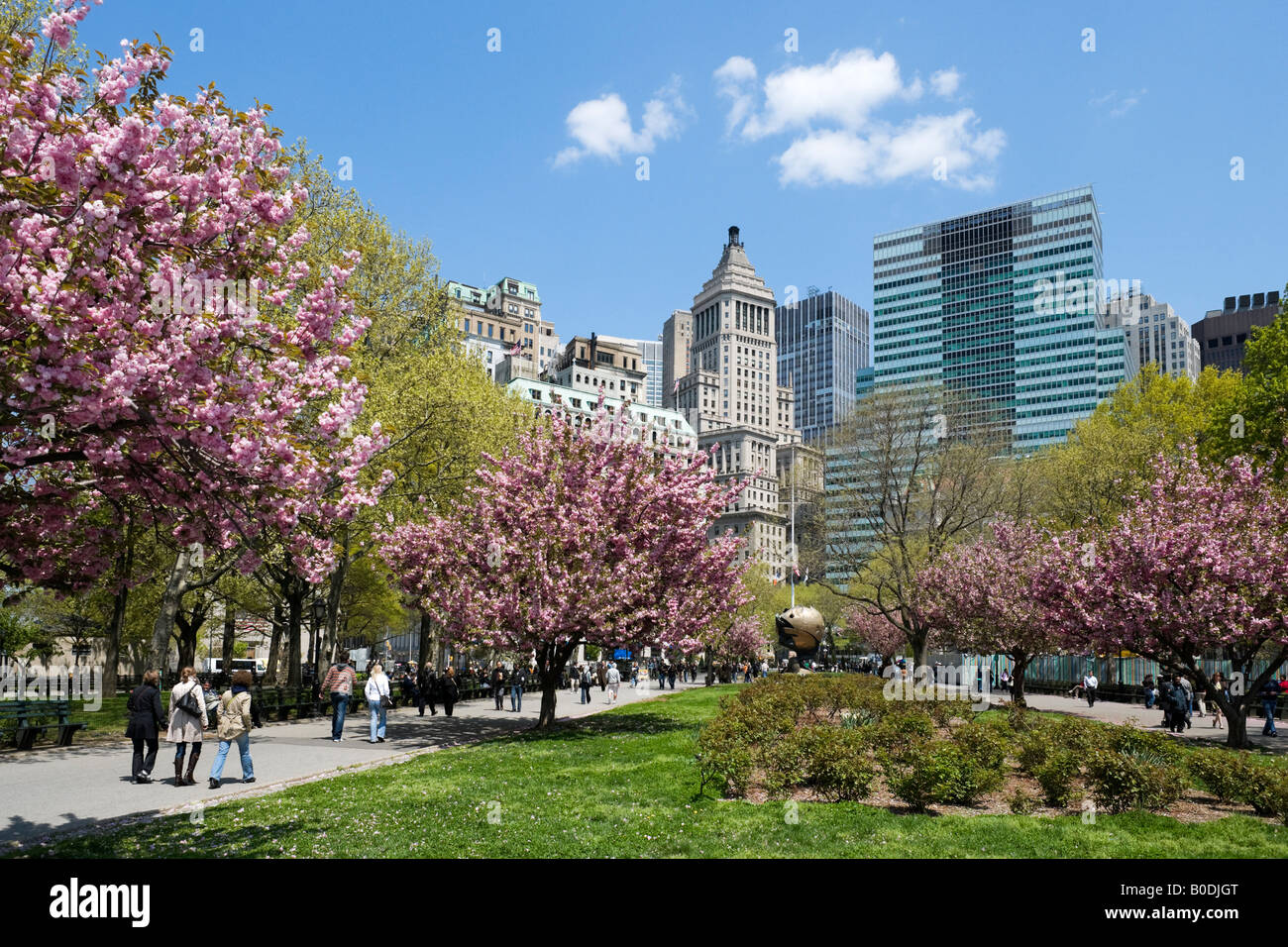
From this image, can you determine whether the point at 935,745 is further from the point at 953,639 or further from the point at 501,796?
the point at 953,639

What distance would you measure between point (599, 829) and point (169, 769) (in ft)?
33.8

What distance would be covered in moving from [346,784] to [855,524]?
3905 centimetres

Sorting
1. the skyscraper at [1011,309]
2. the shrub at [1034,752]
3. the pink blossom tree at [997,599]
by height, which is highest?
the skyscraper at [1011,309]

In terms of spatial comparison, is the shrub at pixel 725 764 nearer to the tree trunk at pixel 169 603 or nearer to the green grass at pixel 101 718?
the green grass at pixel 101 718

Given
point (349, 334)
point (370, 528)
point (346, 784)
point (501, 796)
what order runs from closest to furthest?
1. point (349, 334)
2. point (501, 796)
3. point (346, 784)
4. point (370, 528)

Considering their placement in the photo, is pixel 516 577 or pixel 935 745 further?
pixel 516 577

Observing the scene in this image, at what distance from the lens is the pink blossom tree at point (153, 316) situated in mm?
7703

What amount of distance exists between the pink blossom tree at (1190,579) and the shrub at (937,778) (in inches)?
485

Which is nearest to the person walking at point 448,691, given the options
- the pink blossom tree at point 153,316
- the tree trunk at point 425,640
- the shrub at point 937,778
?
the tree trunk at point 425,640

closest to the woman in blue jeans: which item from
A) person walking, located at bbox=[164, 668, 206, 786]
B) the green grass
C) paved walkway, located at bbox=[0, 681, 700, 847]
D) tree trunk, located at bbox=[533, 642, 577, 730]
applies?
paved walkway, located at bbox=[0, 681, 700, 847]

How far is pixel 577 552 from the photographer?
21797 millimetres

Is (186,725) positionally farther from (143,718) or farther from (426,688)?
(426,688)
